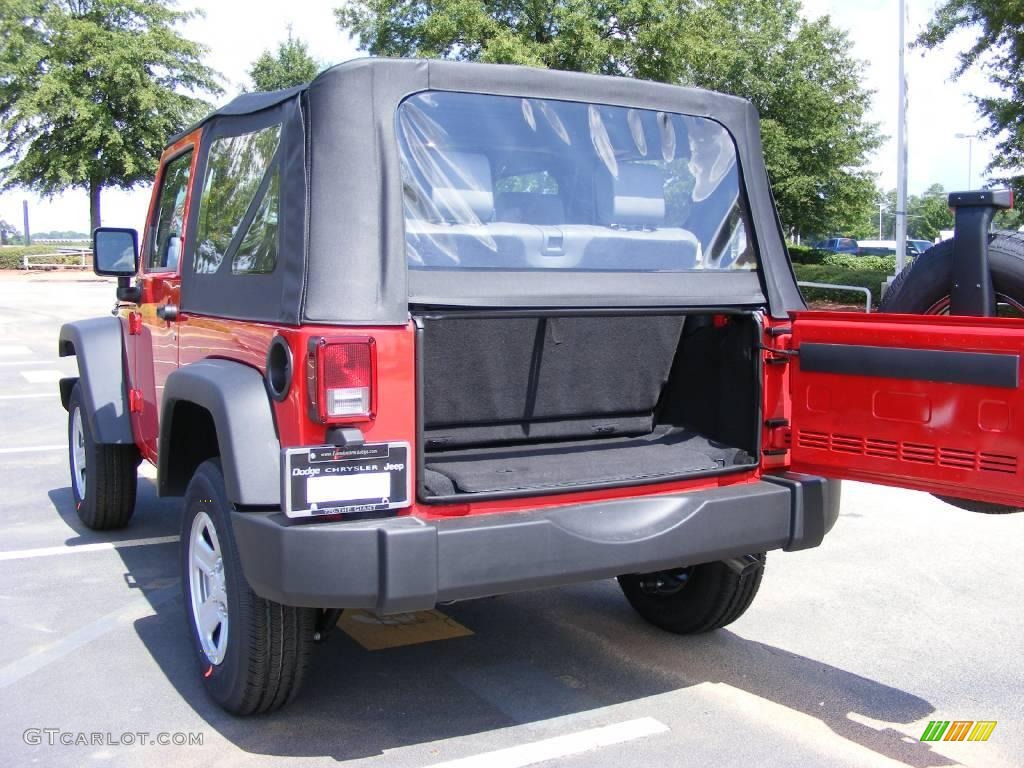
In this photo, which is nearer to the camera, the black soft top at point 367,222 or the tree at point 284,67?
the black soft top at point 367,222

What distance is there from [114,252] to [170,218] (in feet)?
1.79

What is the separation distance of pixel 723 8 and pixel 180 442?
1197 inches

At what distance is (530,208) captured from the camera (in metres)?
3.60

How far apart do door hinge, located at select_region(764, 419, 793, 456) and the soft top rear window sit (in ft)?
1.94

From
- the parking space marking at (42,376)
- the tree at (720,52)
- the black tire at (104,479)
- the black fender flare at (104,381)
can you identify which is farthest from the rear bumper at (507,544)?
the tree at (720,52)

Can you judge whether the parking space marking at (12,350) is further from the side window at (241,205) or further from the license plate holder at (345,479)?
the license plate holder at (345,479)

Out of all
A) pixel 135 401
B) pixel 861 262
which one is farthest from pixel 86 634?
pixel 861 262

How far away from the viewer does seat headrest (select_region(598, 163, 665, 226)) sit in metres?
3.76

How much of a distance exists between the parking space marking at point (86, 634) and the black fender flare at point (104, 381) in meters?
0.83

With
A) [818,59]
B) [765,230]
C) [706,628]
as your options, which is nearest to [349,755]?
[706,628]

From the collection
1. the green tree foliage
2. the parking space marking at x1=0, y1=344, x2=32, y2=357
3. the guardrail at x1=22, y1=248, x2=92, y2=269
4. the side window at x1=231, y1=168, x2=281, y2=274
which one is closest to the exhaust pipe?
the side window at x1=231, y1=168, x2=281, y2=274

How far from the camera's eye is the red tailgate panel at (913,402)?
3.11 metres

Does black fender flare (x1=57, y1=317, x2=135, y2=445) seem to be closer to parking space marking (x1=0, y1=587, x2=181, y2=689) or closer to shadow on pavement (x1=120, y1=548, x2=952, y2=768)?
parking space marking (x1=0, y1=587, x2=181, y2=689)

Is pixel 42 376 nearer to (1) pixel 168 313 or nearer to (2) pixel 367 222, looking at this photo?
(1) pixel 168 313
